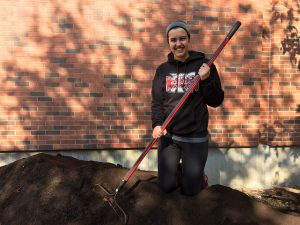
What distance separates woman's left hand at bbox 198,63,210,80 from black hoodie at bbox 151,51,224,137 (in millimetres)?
132

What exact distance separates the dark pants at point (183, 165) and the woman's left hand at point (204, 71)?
2.17 feet

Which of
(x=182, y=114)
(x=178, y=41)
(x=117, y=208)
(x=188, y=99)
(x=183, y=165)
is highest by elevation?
(x=178, y=41)

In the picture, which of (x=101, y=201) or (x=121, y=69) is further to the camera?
(x=121, y=69)

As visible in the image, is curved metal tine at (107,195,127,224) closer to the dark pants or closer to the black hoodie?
the dark pants

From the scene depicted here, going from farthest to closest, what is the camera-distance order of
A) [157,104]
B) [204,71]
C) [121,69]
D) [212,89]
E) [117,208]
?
[121,69], [157,104], [117,208], [212,89], [204,71]

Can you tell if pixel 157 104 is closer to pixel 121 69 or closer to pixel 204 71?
pixel 204 71

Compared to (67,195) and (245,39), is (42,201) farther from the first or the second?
(245,39)

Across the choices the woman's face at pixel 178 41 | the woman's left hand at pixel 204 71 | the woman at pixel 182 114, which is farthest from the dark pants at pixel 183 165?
the woman's face at pixel 178 41

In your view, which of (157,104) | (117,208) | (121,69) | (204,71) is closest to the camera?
(204,71)

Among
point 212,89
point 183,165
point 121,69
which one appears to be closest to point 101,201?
Result: point 183,165

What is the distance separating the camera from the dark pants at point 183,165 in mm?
3068

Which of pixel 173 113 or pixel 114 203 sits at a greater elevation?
pixel 173 113

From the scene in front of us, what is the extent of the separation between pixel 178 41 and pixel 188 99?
0.54 metres

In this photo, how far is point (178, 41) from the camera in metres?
3.00
